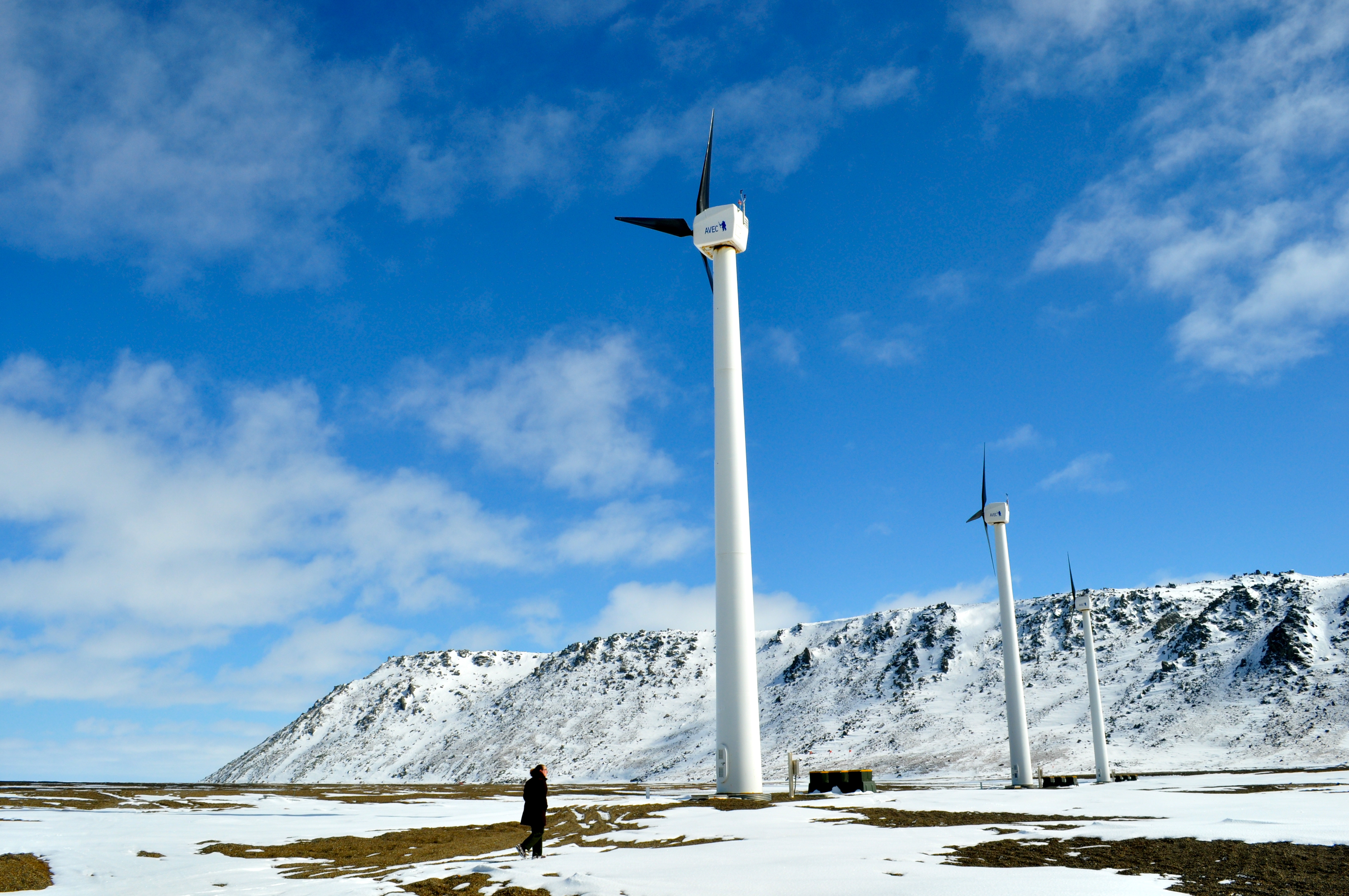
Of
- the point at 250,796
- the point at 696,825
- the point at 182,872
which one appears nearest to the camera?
the point at 182,872

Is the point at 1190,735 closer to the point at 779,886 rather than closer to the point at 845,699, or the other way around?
the point at 845,699

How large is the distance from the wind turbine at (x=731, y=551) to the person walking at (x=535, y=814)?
37.5ft

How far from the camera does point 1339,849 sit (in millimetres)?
17484

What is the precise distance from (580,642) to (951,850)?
180275mm

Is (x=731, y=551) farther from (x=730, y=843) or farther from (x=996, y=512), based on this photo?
(x=996, y=512)

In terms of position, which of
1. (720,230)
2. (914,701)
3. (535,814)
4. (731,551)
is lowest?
(914,701)

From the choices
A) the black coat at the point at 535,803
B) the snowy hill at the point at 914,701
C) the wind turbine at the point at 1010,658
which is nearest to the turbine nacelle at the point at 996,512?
the wind turbine at the point at 1010,658

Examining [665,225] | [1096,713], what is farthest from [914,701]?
[665,225]

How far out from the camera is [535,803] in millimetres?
19562

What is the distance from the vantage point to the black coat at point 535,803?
1936 centimetres

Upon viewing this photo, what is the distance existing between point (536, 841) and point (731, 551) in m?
16.1

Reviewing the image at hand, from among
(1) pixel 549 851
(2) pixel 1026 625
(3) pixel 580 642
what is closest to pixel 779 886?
(1) pixel 549 851

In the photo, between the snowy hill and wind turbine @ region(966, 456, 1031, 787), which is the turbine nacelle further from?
the snowy hill

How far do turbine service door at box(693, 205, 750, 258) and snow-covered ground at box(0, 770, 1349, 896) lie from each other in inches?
924
